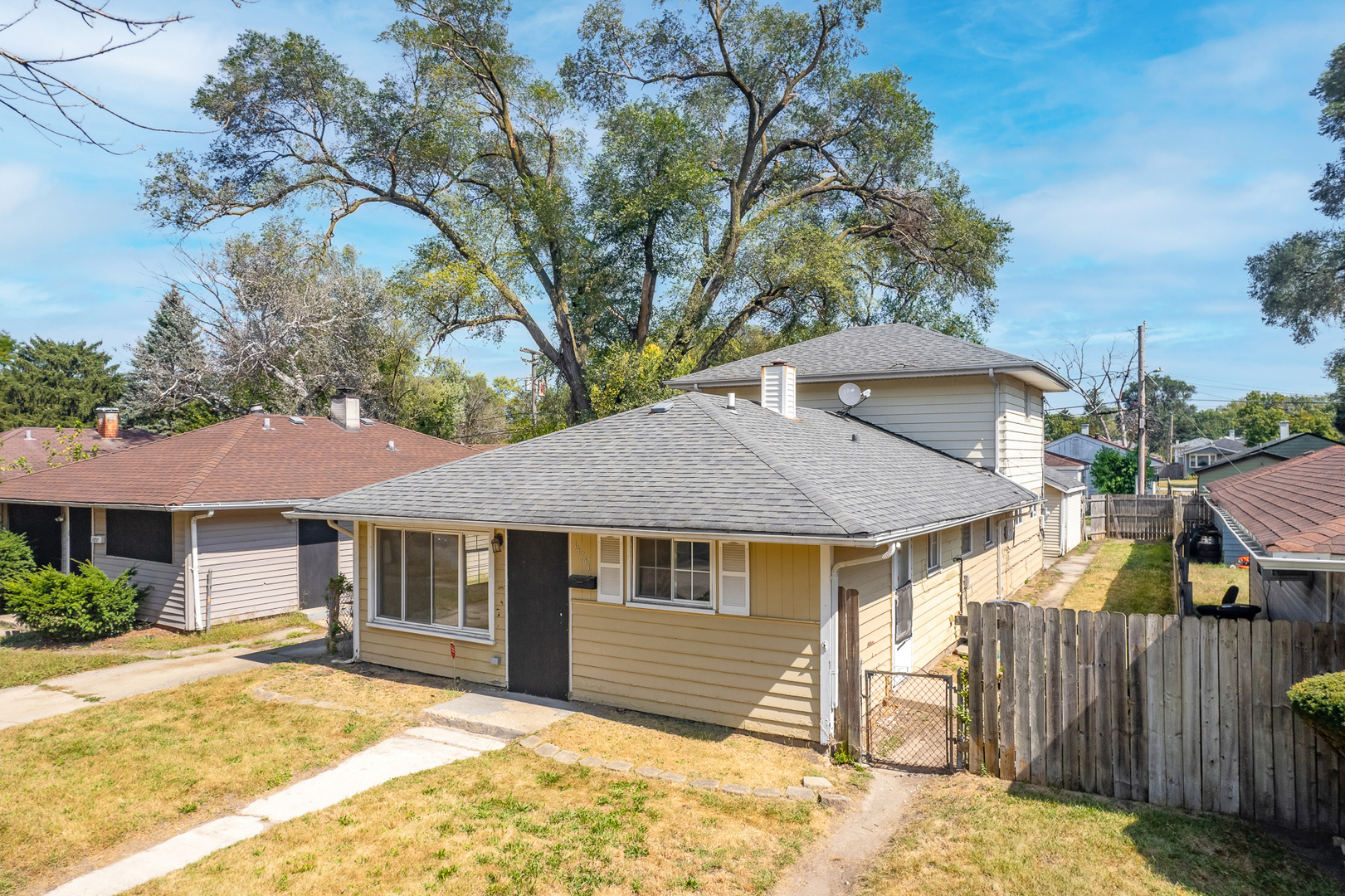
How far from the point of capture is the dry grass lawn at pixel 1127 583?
1480 cm

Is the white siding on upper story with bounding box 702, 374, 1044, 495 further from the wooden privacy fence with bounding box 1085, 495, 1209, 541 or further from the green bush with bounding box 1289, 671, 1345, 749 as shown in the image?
the wooden privacy fence with bounding box 1085, 495, 1209, 541

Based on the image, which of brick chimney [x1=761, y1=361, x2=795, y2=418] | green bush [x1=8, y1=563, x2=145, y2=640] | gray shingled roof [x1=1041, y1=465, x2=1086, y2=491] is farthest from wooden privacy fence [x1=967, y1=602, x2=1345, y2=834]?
gray shingled roof [x1=1041, y1=465, x2=1086, y2=491]

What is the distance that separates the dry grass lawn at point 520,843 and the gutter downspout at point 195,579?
→ 9752mm

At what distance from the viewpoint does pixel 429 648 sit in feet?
34.3

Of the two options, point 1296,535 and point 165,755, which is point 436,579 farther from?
point 1296,535

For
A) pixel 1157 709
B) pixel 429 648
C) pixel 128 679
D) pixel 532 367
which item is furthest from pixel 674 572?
pixel 532 367

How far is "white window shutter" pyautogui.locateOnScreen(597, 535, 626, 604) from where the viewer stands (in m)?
8.73

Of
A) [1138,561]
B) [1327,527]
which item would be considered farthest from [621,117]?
[1327,527]

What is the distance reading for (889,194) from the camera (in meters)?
27.2

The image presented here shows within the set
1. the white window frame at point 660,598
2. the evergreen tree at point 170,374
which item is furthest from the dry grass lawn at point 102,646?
the evergreen tree at point 170,374

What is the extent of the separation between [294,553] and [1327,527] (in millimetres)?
17079

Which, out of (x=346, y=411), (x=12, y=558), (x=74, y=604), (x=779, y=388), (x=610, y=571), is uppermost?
(x=346, y=411)

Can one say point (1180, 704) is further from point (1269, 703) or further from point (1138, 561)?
point (1138, 561)

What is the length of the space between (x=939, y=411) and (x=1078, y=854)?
11195mm
